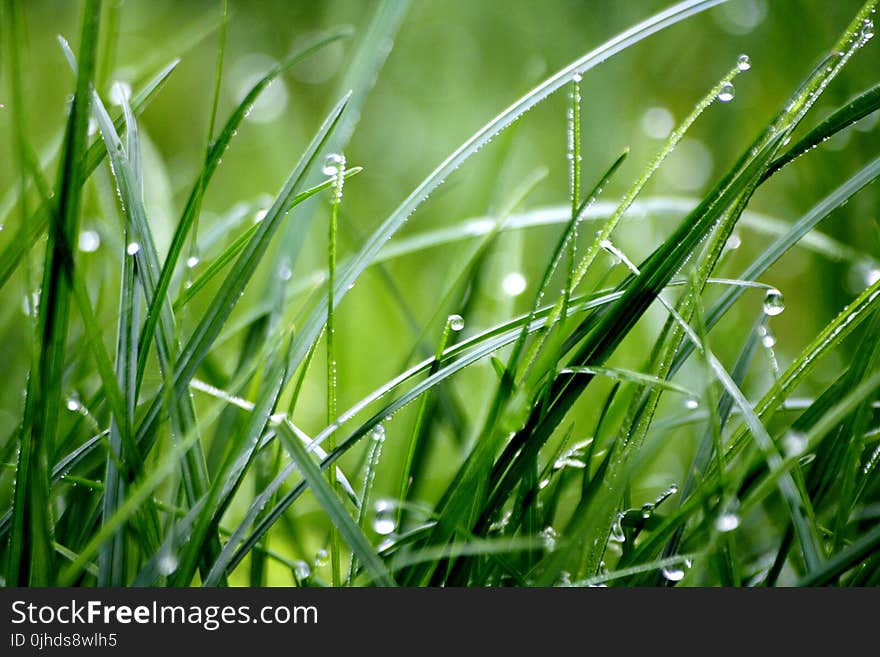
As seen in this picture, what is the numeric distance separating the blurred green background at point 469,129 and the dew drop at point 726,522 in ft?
1.25

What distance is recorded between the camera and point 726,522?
415 mm

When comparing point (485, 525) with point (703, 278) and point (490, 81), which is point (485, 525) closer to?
point (703, 278)

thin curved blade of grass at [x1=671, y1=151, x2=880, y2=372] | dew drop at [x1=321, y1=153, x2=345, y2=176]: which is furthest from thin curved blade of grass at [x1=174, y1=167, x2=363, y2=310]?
thin curved blade of grass at [x1=671, y1=151, x2=880, y2=372]

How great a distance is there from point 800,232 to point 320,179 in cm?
33

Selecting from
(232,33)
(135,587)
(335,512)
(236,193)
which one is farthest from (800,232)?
(232,33)

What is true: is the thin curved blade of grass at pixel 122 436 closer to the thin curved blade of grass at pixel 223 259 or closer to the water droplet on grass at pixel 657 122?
the thin curved blade of grass at pixel 223 259

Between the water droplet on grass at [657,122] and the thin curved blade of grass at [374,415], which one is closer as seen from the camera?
the thin curved blade of grass at [374,415]

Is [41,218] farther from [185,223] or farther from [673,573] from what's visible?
[673,573]

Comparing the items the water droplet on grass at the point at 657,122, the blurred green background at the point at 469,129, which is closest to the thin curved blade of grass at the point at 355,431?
the blurred green background at the point at 469,129

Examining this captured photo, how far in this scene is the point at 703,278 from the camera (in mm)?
477

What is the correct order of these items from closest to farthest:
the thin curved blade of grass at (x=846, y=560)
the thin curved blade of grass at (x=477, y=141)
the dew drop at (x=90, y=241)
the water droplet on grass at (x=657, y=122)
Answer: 1. the thin curved blade of grass at (x=846, y=560)
2. the thin curved blade of grass at (x=477, y=141)
3. the dew drop at (x=90, y=241)
4. the water droplet on grass at (x=657, y=122)

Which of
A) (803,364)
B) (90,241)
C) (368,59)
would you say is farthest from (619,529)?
(90,241)

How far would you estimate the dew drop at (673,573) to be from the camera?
46 cm

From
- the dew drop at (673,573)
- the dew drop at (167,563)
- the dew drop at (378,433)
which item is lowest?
the dew drop at (673,573)
